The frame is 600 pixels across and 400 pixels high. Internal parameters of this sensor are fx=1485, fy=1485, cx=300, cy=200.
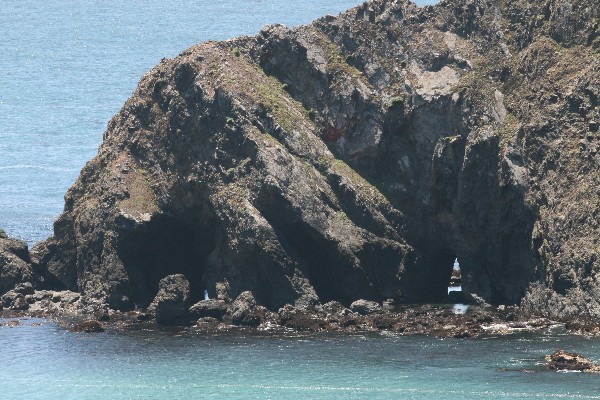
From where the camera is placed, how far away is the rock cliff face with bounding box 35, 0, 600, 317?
113 m

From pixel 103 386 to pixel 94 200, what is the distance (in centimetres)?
2935

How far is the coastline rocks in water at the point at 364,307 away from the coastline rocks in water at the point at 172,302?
1264 centimetres

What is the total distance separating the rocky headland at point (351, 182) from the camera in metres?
112

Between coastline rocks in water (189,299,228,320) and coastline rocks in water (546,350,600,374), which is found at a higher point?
coastline rocks in water (189,299,228,320)

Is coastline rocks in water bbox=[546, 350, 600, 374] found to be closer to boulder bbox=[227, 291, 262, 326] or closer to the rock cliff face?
the rock cliff face

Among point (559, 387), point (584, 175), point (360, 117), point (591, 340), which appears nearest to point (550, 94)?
point (584, 175)

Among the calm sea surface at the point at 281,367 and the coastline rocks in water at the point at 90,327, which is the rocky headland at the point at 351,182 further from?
the calm sea surface at the point at 281,367

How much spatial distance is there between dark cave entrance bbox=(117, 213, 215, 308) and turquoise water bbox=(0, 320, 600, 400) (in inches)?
382

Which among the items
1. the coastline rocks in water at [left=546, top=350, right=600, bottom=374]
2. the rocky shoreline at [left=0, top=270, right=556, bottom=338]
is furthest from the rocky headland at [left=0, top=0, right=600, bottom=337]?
the coastline rocks in water at [left=546, top=350, right=600, bottom=374]

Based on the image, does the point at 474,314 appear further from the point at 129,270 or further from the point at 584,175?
the point at 129,270

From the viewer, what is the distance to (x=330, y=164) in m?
120

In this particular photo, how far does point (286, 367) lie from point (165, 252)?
25.8m

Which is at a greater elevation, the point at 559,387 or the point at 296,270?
the point at 296,270

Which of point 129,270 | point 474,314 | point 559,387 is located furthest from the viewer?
point 129,270
